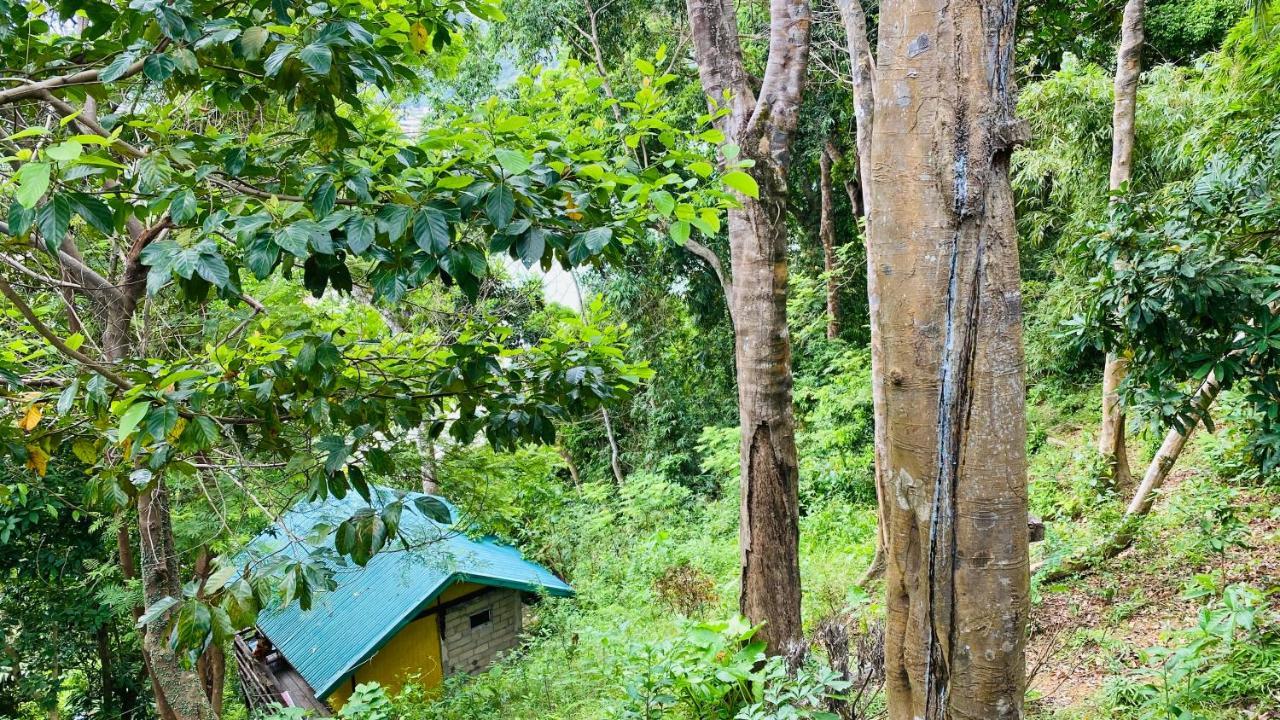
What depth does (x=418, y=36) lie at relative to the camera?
9.46ft

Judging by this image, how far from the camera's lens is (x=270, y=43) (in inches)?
84.5

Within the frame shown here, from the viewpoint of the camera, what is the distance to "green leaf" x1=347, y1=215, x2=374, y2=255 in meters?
1.83

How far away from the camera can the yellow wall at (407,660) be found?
9.18 m

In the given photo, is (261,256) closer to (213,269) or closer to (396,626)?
(213,269)

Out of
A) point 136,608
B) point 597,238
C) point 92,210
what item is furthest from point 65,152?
point 136,608

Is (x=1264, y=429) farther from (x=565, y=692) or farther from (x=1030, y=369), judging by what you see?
(x=1030, y=369)

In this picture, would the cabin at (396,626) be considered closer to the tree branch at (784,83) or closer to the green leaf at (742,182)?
the tree branch at (784,83)

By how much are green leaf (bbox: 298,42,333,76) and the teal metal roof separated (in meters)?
6.47

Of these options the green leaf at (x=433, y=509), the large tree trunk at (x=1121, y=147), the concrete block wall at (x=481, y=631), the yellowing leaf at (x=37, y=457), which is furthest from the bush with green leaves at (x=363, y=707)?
the concrete block wall at (x=481, y=631)

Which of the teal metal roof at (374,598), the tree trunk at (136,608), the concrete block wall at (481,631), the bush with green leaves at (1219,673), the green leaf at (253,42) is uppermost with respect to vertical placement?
the green leaf at (253,42)

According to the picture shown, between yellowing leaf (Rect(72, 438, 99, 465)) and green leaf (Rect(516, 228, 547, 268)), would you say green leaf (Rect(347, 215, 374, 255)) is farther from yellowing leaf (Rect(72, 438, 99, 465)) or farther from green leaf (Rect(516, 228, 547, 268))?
yellowing leaf (Rect(72, 438, 99, 465))

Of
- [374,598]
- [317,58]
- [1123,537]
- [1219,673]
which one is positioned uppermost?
[317,58]

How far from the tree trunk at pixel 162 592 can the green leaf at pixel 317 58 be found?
2.03 m

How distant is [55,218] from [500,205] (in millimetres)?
998
